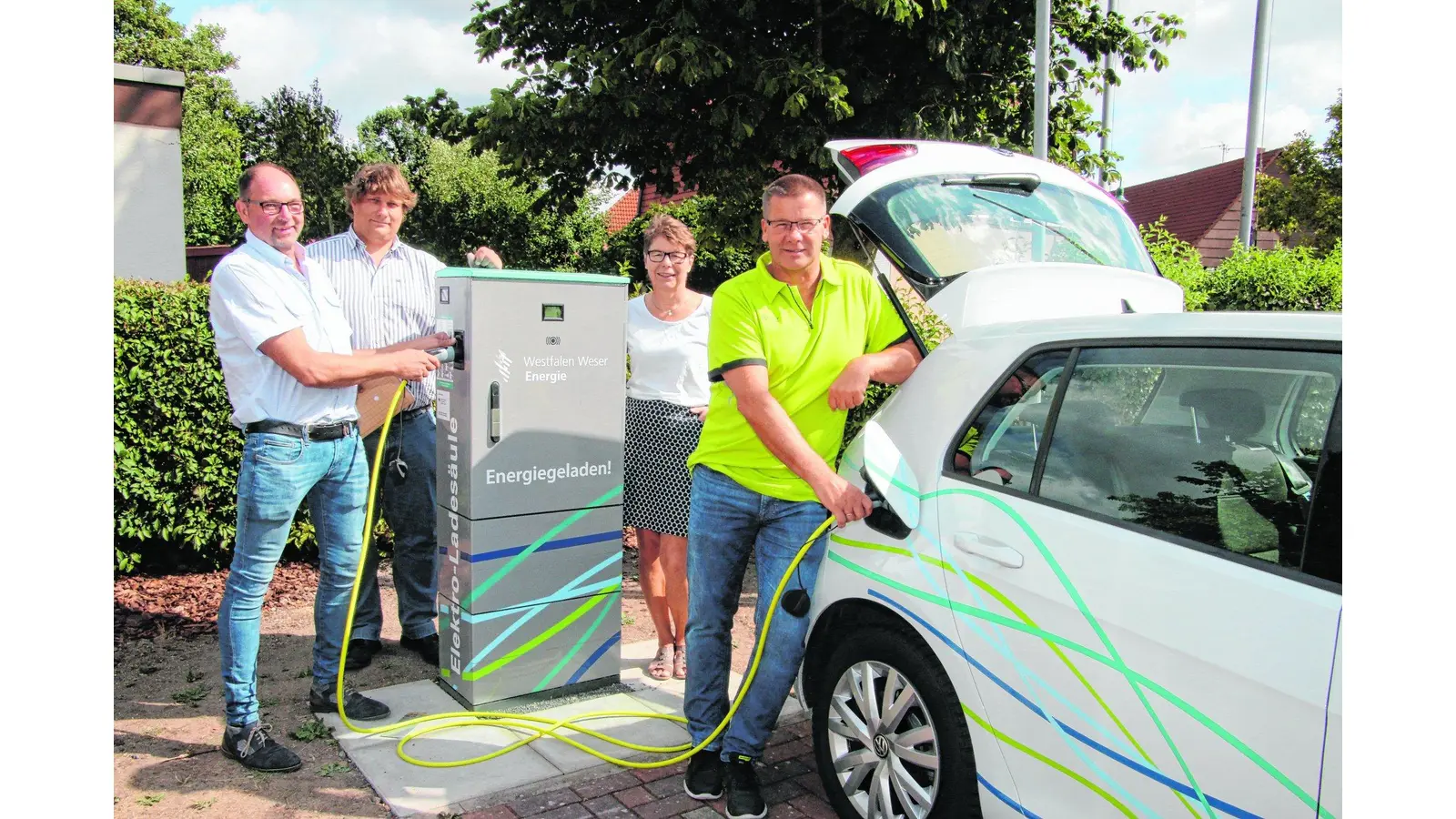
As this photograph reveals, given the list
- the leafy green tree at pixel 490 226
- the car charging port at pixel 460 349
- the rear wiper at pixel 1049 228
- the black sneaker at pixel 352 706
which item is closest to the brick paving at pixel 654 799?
the black sneaker at pixel 352 706

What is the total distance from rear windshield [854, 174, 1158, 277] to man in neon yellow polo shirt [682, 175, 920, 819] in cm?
22

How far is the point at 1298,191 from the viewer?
66.7 ft

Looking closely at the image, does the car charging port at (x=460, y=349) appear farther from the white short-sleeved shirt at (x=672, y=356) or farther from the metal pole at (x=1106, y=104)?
the metal pole at (x=1106, y=104)

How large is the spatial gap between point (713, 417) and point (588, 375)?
1009 millimetres

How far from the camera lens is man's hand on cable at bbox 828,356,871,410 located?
304cm

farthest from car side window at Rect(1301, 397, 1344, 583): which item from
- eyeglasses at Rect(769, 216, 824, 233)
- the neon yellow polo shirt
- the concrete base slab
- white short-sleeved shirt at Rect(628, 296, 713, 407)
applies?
white short-sleeved shirt at Rect(628, 296, 713, 407)

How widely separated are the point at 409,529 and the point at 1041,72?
231 inches

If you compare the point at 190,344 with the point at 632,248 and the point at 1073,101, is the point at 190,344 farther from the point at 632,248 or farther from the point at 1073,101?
the point at 632,248

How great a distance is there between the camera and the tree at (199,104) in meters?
30.2

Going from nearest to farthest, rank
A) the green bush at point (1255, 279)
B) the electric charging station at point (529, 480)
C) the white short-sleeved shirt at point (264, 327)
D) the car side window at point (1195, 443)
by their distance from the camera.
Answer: the car side window at point (1195, 443), the white short-sleeved shirt at point (264, 327), the electric charging station at point (529, 480), the green bush at point (1255, 279)

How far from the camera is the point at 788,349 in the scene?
310 cm

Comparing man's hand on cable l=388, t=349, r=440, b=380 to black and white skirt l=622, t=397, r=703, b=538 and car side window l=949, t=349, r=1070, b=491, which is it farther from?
car side window l=949, t=349, r=1070, b=491

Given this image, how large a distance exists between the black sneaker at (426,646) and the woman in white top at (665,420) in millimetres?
1022

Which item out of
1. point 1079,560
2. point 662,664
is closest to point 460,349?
point 662,664
